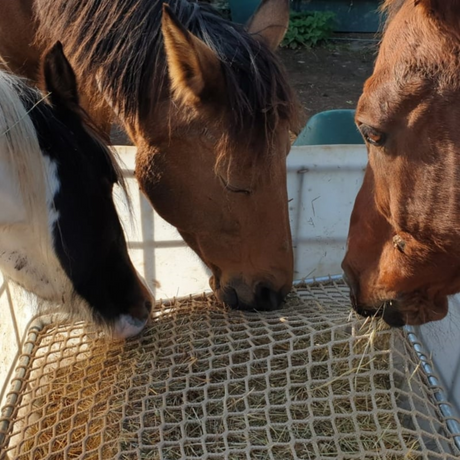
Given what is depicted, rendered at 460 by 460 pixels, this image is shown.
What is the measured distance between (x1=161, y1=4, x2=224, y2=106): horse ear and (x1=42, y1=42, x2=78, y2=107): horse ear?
0.27m

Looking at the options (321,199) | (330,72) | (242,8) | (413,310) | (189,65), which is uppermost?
(189,65)

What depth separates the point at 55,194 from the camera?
1.37m

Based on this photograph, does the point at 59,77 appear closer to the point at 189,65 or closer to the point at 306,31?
the point at 189,65

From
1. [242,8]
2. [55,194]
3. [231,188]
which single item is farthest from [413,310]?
[242,8]

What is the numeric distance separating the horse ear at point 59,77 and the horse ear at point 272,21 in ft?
2.59

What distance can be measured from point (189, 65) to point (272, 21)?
0.64 meters

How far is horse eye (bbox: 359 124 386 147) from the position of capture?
1.18m

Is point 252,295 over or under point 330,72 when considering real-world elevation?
over

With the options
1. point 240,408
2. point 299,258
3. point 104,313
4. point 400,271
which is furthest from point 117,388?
point 299,258

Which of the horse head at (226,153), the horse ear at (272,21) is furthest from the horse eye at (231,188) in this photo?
the horse ear at (272,21)

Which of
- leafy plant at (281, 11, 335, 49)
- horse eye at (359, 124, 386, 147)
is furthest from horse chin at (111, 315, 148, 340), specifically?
leafy plant at (281, 11, 335, 49)

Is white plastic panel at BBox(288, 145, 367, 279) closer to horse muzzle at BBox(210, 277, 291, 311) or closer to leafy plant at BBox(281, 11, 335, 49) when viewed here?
horse muzzle at BBox(210, 277, 291, 311)

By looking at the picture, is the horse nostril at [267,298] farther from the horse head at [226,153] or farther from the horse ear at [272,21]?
the horse ear at [272,21]

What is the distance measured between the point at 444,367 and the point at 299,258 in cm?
79
